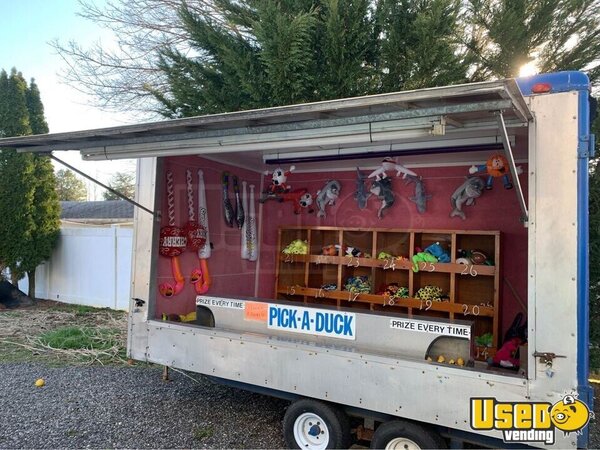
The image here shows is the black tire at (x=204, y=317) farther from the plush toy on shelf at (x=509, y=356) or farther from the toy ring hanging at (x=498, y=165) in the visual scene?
the toy ring hanging at (x=498, y=165)

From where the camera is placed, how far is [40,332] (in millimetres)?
7926

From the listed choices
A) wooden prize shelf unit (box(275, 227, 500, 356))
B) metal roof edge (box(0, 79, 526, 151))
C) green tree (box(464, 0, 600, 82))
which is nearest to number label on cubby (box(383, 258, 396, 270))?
wooden prize shelf unit (box(275, 227, 500, 356))

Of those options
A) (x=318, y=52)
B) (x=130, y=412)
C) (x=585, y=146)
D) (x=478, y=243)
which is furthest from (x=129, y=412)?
(x=318, y=52)

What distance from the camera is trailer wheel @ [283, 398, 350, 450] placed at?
3.29m

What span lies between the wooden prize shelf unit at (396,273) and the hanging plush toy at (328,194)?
0.99 ft

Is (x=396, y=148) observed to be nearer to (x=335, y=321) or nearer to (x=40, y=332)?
(x=335, y=321)

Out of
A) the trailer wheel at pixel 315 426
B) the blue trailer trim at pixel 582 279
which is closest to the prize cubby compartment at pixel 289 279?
the trailer wheel at pixel 315 426

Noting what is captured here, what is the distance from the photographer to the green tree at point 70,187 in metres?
41.9

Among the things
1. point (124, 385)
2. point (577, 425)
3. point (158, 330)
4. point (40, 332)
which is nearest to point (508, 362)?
point (577, 425)

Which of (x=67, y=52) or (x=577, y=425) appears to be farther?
(x=67, y=52)

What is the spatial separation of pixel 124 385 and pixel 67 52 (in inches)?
243

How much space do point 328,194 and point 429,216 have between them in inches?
47.1

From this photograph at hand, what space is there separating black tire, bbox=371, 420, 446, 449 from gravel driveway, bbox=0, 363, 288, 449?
1.10 m

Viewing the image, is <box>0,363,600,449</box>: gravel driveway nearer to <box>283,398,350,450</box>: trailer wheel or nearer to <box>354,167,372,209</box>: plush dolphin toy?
<box>283,398,350,450</box>: trailer wheel
